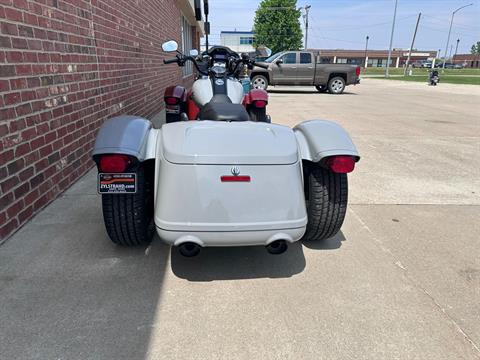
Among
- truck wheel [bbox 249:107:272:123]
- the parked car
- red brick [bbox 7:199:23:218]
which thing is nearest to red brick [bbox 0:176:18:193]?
red brick [bbox 7:199:23:218]

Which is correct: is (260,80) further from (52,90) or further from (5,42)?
(5,42)

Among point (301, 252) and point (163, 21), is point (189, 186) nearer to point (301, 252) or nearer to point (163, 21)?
point (301, 252)

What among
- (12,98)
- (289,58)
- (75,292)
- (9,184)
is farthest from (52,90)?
(289,58)

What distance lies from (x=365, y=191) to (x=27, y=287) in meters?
3.25

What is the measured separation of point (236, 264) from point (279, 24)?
48.9 meters

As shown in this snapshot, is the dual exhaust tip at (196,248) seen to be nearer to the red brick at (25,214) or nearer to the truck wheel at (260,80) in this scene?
the red brick at (25,214)

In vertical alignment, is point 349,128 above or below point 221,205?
below

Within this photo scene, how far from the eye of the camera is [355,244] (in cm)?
272

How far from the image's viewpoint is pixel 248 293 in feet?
6.89

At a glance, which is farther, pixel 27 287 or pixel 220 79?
pixel 220 79

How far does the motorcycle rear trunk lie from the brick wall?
53.6 inches

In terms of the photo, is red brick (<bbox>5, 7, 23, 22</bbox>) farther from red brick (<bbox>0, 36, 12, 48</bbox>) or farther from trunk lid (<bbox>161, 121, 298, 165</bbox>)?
trunk lid (<bbox>161, 121, 298, 165</bbox>)

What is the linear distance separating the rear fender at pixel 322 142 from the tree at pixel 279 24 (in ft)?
154

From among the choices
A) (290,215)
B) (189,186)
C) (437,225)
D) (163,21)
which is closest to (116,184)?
(189,186)
